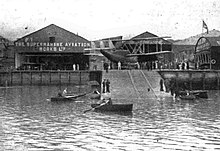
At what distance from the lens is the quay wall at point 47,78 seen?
67125mm

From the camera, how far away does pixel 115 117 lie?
29453mm

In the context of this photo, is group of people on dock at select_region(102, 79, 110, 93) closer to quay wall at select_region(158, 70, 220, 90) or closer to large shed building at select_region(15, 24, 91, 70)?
quay wall at select_region(158, 70, 220, 90)

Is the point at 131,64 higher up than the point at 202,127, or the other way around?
the point at 131,64

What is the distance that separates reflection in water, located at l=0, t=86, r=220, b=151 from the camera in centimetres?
1958

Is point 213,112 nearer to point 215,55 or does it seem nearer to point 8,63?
point 215,55

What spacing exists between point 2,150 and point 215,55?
5526 centimetres

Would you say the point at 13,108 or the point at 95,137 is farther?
the point at 13,108

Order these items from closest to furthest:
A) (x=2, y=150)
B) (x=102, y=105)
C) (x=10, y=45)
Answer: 1. (x=2, y=150)
2. (x=102, y=105)
3. (x=10, y=45)

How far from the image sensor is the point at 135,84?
160 ft

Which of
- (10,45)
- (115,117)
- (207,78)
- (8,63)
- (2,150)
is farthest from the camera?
(10,45)

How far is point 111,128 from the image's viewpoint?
2458cm

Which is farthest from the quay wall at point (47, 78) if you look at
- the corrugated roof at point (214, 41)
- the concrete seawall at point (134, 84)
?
the corrugated roof at point (214, 41)

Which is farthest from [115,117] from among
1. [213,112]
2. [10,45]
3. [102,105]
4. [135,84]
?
[10,45]

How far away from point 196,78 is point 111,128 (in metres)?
38.3
